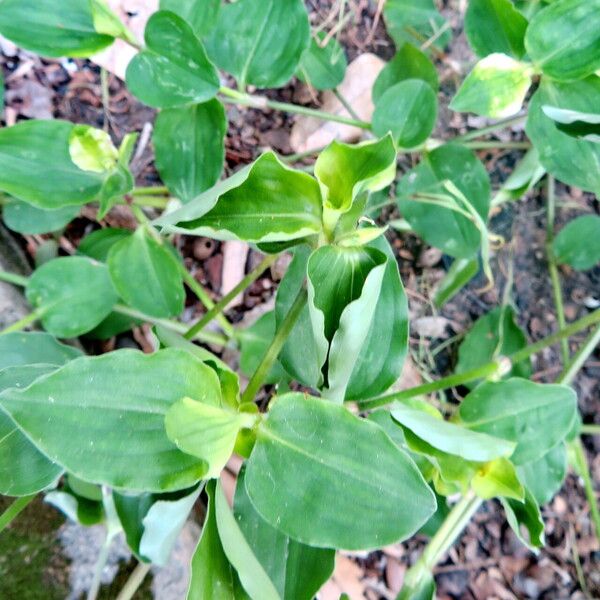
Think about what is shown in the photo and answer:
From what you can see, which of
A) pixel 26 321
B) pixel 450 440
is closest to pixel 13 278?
pixel 26 321

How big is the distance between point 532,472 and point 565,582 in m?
0.43

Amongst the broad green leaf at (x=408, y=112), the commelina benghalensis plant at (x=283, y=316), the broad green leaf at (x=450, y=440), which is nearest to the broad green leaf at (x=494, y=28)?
the commelina benghalensis plant at (x=283, y=316)

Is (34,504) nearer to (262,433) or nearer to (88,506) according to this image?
(88,506)

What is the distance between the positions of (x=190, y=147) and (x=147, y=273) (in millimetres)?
209

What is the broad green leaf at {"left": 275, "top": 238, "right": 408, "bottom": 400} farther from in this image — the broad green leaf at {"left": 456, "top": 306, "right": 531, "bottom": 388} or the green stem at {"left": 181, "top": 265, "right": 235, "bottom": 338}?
the broad green leaf at {"left": 456, "top": 306, "right": 531, "bottom": 388}

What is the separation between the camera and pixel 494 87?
0.86 metres

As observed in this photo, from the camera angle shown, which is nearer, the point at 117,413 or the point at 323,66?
the point at 117,413

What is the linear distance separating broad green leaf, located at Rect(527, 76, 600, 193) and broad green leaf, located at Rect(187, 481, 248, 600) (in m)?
0.62

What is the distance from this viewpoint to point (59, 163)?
95 cm

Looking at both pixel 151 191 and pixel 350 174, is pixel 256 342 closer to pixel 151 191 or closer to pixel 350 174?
pixel 151 191

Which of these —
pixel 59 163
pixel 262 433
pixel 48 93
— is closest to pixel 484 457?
pixel 262 433

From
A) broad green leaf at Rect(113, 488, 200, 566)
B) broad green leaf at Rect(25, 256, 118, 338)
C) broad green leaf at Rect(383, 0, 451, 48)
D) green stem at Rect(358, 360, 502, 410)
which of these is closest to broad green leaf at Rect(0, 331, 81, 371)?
broad green leaf at Rect(25, 256, 118, 338)

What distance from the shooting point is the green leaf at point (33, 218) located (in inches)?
43.3

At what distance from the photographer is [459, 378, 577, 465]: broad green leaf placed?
0.89 m
